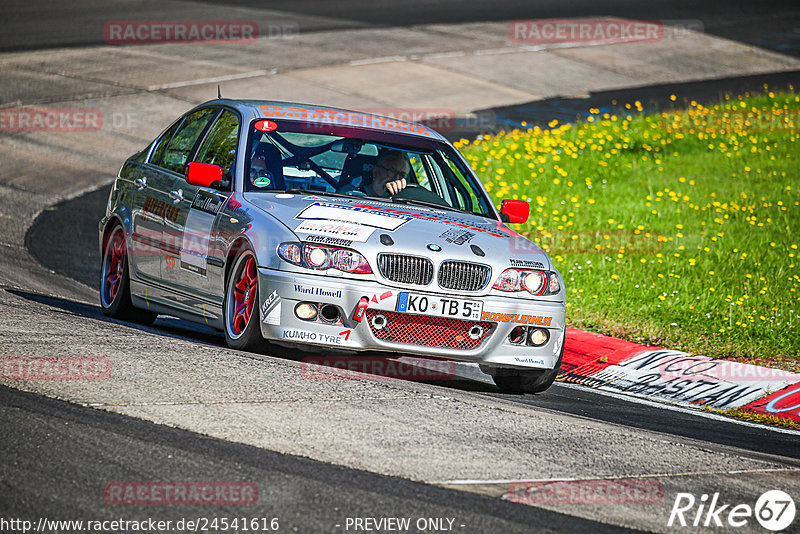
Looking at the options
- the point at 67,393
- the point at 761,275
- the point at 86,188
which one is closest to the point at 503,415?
the point at 67,393

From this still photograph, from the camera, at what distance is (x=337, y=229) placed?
7180 millimetres

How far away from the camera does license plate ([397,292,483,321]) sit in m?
7.04

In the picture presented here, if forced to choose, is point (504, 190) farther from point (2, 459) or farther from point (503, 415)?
point (2, 459)

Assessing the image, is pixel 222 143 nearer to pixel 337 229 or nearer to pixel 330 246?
pixel 337 229

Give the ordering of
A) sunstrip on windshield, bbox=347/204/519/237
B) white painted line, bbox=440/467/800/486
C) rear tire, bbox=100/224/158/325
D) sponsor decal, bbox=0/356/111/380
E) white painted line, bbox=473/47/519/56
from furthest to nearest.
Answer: white painted line, bbox=473/47/519/56 → rear tire, bbox=100/224/158/325 → sunstrip on windshield, bbox=347/204/519/237 → sponsor decal, bbox=0/356/111/380 → white painted line, bbox=440/467/800/486

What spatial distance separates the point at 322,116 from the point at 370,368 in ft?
5.95

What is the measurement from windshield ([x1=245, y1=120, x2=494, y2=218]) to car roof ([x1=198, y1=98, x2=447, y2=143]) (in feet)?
0.30

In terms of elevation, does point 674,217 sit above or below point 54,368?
below

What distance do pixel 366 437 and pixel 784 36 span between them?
28552 mm

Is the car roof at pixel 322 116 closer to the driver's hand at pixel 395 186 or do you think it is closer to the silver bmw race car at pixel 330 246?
the silver bmw race car at pixel 330 246

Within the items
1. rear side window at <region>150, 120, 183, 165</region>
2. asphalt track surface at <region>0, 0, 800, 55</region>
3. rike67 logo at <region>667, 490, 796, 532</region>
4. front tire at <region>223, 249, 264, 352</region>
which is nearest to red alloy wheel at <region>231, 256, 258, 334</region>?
front tire at <region>223, 249, 264, 352</region>

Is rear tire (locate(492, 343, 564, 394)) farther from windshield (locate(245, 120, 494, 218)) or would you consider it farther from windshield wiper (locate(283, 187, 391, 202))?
windshield wiper (locate(283, 187, 391, 202))

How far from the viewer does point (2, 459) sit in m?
4.80

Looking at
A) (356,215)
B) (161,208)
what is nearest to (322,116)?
(161,208)
